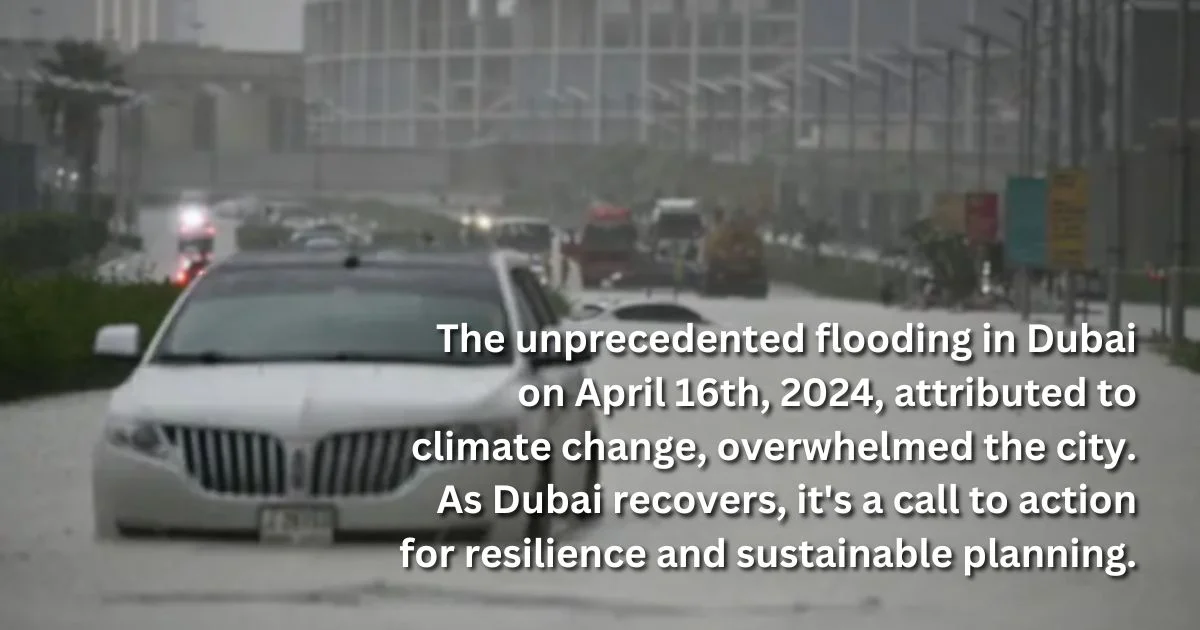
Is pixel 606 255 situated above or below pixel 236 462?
below

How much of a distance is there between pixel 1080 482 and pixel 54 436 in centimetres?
897

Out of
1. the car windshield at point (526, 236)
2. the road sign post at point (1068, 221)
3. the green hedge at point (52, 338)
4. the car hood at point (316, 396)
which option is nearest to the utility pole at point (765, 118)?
the car windshield at point (526, 236)

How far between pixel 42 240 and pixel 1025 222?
27.8 m

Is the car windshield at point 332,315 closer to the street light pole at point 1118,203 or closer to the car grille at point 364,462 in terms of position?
the car grille at point 364,462

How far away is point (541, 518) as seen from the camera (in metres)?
14.9

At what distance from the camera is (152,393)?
14.6 m

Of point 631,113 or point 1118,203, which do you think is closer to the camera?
point 1118,203

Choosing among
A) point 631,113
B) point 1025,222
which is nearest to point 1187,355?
point 1025,222

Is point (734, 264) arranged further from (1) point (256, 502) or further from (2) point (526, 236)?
(1) point (256, 502)

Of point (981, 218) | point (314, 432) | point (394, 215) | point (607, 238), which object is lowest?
point (394, 215)

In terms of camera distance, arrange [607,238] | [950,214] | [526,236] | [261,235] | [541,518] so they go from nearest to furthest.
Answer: [541,518]
[950,214]
[607,238]
[526,236]
[261,235]

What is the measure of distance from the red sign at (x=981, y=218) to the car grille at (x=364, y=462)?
66.8m

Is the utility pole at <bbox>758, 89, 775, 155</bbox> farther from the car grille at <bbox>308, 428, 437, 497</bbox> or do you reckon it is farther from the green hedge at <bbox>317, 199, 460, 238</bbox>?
the car grille at <bbox>308, 428, 437, 497</bbox>

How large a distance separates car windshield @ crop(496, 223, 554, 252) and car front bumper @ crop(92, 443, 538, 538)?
90.9m
